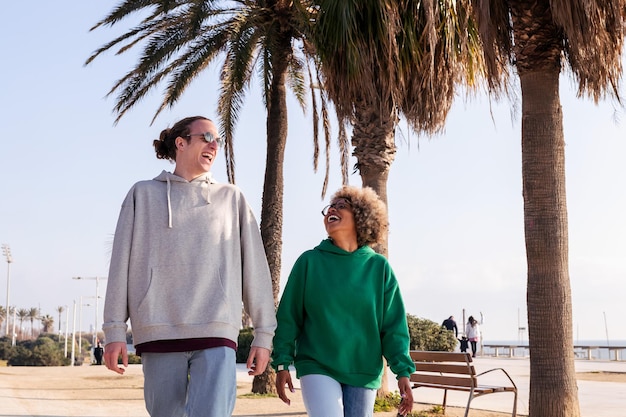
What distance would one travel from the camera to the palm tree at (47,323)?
442ft

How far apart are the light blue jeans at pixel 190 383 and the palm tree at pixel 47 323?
138511mm

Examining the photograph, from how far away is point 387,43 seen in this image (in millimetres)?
10984

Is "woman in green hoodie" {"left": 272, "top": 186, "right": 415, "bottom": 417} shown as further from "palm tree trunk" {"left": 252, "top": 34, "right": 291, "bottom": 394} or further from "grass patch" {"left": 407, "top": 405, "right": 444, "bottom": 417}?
"palm tree trunk" {"left": 252, "top": 34, "right": 291, "bottom": 394}

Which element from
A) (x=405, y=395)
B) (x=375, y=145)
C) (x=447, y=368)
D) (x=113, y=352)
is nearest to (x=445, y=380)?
(x=447, y=368)

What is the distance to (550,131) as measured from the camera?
9.34m

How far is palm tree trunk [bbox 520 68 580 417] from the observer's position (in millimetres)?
8867

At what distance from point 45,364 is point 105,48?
27.3 meters

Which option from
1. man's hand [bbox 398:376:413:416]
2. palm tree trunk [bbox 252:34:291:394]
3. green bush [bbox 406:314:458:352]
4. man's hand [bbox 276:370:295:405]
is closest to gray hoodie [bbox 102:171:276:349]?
man's hand [bbox 276:370:295:405]

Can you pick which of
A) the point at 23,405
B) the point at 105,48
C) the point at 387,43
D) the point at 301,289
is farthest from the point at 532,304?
the point at 105,48

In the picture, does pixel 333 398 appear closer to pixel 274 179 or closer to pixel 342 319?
pixel 342 319

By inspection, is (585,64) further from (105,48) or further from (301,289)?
(105,48)

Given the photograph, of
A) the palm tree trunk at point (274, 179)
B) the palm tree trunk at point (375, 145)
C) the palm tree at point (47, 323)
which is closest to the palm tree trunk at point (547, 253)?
the palm tree trunk at point (375, 145)

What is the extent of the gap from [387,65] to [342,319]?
768cm

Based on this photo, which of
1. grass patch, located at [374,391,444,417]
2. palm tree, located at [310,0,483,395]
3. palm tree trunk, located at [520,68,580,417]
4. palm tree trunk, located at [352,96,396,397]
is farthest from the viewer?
palm tree trunk, located at [352,96,396,397]
